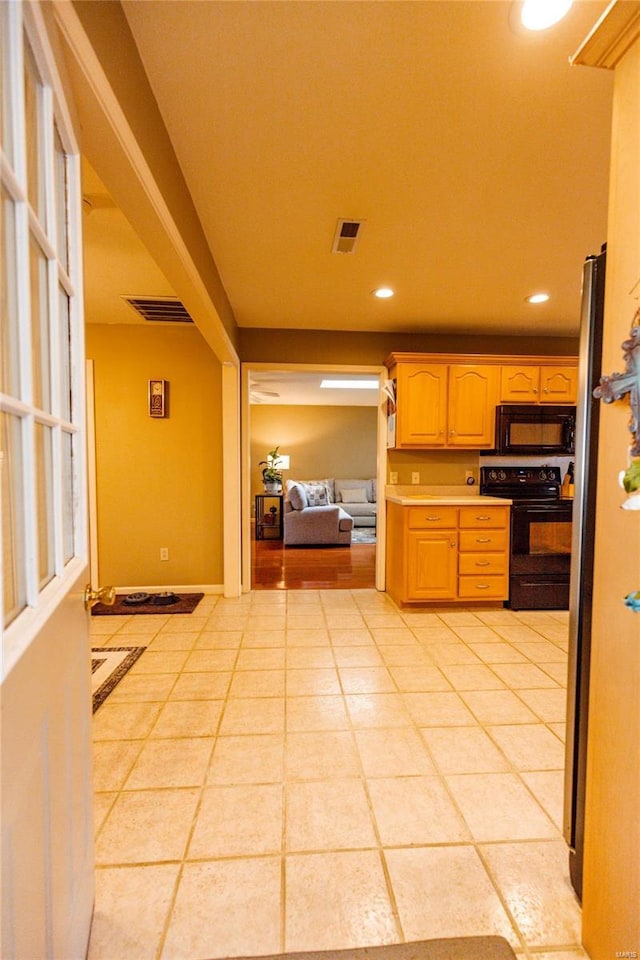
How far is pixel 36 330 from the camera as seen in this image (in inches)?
31.5

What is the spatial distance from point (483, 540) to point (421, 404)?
4.20ft

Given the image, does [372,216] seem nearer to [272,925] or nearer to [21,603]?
[21,603]

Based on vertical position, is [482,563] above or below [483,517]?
below

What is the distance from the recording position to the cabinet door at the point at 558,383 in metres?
3.81

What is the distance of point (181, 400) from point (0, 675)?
11.8ft

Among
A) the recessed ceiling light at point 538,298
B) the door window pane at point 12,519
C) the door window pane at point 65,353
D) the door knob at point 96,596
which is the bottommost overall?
the door knob at point 96,596

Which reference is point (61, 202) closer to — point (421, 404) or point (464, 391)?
point (421, 404)

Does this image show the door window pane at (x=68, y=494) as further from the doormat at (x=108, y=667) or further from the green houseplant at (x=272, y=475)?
the green houseplant at (x=272, y=475)

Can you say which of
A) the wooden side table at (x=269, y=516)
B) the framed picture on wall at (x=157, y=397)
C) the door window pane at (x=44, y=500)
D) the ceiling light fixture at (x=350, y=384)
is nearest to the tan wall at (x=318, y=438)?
the wooden side table at (x=269, y=516)

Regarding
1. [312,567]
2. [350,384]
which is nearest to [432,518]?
[312,567]

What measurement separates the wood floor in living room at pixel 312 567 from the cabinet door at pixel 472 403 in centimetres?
177

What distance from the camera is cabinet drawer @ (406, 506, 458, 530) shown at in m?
3.56

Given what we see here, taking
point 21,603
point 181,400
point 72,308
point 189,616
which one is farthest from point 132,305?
point 21,603

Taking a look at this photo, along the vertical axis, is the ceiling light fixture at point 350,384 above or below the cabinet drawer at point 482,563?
above
